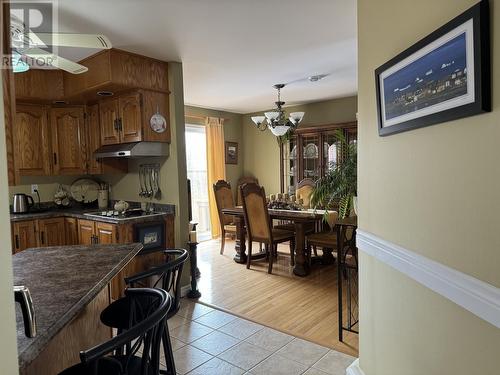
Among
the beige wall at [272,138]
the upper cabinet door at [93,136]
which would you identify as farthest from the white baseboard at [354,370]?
the beige wall at [272,138]

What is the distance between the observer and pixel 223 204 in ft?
17.3

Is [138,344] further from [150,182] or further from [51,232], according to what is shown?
[51,232]

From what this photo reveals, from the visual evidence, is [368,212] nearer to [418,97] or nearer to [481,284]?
[418,97]

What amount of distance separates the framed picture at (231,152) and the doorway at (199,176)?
0.58 m

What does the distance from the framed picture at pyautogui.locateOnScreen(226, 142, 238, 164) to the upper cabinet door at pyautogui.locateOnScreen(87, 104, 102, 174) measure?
9.58ft

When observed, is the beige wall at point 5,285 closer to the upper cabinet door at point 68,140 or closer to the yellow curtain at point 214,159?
the upper cabinet door at point 68,140

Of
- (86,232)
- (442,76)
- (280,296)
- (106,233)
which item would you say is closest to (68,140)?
(86,232)

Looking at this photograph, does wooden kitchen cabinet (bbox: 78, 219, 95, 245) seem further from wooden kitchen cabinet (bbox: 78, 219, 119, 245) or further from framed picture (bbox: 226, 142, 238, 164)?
framed picture (bbox: 226, 142, 238, 164)

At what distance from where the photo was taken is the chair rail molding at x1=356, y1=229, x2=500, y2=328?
0.94m

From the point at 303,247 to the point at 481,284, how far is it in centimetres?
313

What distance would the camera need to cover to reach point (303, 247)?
13.4 feet

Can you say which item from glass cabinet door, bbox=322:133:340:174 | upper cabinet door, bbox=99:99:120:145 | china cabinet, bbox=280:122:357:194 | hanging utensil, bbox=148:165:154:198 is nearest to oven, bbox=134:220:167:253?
hanging utensil, bbox=148:165:154:198

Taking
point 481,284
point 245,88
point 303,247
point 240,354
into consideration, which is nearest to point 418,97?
point 481,284

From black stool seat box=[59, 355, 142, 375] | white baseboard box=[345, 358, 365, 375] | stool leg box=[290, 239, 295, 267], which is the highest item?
black stool seat box=[59, 355, 142, 375]
